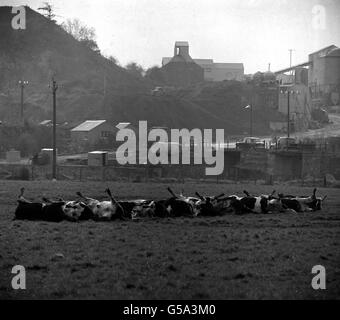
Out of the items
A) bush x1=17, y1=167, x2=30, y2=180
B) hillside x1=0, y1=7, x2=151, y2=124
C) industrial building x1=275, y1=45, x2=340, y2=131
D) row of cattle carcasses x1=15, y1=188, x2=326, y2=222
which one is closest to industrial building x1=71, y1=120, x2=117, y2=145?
hillside x1=0, y1=7, x2=151, y2=124

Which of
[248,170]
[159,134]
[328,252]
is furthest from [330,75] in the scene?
[328,252]

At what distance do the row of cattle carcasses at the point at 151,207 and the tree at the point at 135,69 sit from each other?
10589cm

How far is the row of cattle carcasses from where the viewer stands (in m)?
17.7

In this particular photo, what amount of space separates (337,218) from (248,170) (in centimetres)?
3155

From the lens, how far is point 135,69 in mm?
129500

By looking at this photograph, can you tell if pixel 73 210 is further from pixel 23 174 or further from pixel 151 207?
pixel 23 174

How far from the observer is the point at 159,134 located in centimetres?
7500

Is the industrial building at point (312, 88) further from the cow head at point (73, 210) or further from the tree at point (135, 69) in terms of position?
the cow head at point (73, 210)

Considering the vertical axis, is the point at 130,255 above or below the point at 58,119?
below

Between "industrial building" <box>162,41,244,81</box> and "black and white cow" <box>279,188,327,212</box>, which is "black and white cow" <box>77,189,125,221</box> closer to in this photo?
"black and white cow" <box>279,188,327,212</box>

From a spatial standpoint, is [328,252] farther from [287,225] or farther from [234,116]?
[234,116]

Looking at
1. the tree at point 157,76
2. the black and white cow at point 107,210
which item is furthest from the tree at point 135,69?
the black and white cow at point 107,210

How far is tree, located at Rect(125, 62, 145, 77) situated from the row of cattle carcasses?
106m

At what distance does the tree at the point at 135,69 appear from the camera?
126512 mm
